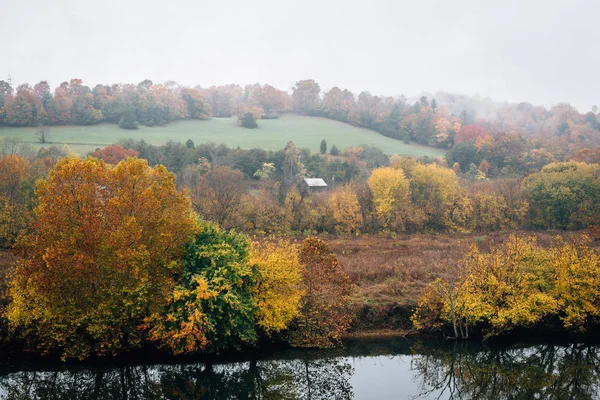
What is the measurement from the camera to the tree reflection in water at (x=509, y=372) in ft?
87.1

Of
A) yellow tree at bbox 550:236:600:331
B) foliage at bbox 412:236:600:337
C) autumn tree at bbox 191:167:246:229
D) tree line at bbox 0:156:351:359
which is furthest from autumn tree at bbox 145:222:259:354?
autumn tree at bbox 191:167:246:229

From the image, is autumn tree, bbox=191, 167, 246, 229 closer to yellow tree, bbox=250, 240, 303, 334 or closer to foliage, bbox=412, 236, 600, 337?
yellow tree, bbox=250, 240, 303, 334

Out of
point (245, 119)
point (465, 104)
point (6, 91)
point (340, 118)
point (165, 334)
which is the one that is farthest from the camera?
point (465, 104)

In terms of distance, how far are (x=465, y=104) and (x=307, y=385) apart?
158121 mm

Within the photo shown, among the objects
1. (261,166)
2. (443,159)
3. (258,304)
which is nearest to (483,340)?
(258,304)

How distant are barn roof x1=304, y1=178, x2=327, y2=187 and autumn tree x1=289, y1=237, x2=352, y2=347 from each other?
46.5 meters

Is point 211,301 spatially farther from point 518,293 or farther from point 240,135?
point 240,135

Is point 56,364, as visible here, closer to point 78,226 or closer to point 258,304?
point 78,226

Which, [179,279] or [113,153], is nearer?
[179,279]

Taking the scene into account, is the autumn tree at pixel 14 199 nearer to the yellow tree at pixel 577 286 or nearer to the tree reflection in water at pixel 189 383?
the tree reflection in water at pixel 189 383

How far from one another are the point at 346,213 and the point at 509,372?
31296mm

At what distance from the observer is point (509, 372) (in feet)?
94.4

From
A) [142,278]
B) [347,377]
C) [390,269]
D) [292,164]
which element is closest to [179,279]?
[142,278]

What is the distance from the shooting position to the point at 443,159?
315 feet
